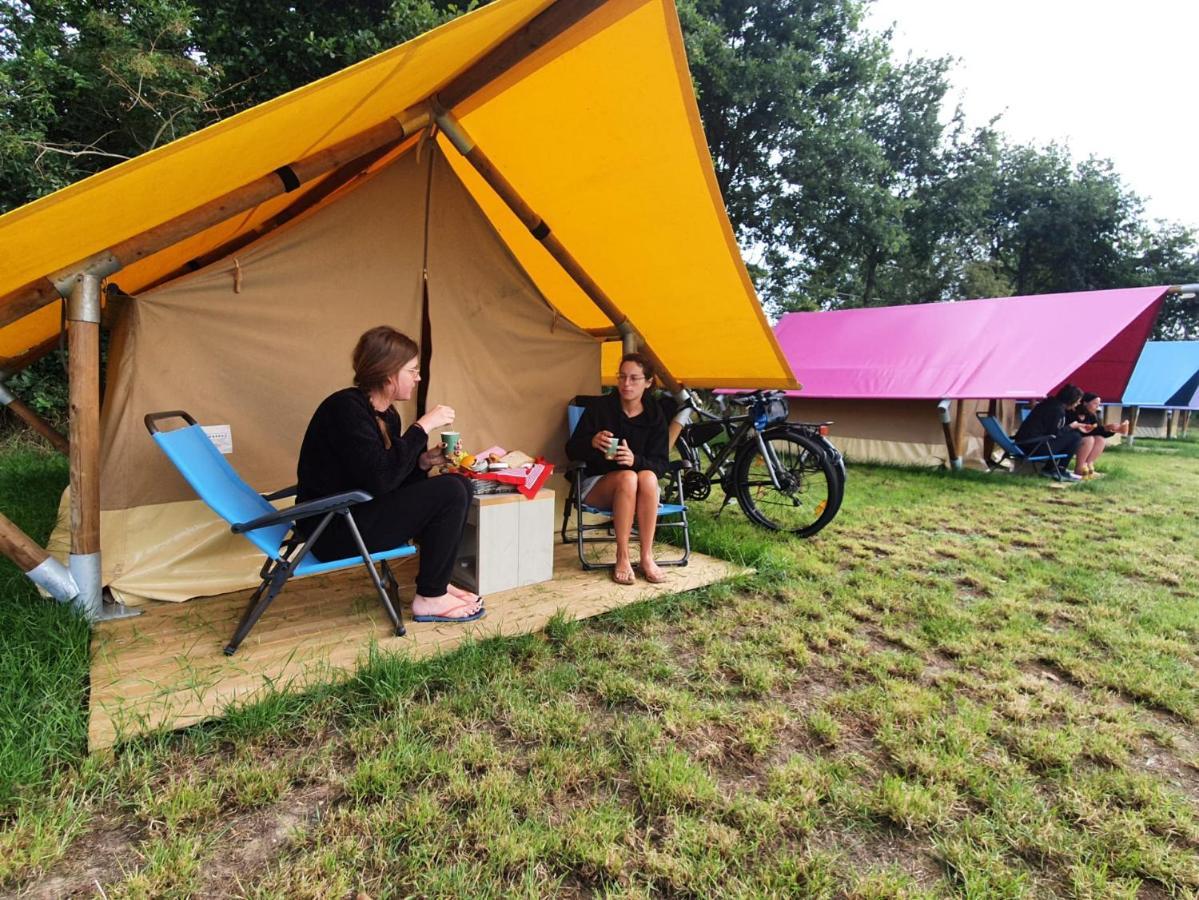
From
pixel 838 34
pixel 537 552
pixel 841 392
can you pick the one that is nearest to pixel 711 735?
pixel 537 552

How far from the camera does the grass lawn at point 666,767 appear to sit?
1.32 metres

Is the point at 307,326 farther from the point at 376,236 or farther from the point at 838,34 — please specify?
the point at 838,34

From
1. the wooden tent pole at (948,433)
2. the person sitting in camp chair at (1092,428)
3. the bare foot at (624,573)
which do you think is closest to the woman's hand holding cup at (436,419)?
the bare foot at (624,573)

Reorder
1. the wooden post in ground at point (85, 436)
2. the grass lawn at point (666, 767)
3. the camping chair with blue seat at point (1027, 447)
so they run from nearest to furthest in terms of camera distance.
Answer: the grass lawn at point (666, 767) < the wooden post in ground at point (85, 436) < the camping chair with blue seat at point (1027, 447)

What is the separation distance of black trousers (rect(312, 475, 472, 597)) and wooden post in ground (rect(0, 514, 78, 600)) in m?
0.93

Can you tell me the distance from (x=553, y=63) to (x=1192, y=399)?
57.9 ft

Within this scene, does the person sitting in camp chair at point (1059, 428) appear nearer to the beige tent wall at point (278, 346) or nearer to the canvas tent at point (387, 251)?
the canvas tent at point (387, 251)

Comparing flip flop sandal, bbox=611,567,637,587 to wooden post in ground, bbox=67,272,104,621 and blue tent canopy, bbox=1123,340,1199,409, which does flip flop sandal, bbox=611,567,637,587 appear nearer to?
wooden post in ground, bbox=67,272,104,621

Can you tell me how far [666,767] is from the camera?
1.64 meters

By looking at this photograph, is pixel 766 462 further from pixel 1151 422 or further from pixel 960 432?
pixel 1151 422

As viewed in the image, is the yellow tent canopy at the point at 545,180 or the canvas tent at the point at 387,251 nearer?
the yellow tent canopy at the point at 545,180

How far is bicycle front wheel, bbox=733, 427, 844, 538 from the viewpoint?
12.8ft

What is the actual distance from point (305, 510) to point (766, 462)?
2.85 meters

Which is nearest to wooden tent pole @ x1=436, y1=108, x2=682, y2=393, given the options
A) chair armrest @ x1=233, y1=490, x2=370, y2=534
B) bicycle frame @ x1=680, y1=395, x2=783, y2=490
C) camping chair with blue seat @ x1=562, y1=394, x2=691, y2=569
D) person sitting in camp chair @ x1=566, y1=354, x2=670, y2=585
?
bicycle frame @ x1=680, y1=395, x2=783, y2=490
